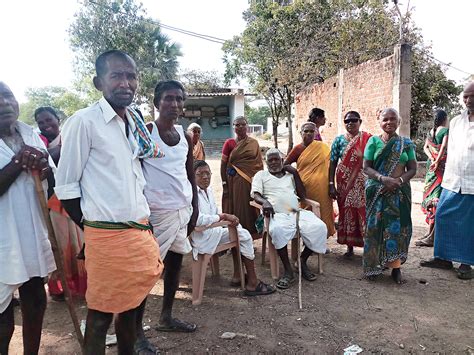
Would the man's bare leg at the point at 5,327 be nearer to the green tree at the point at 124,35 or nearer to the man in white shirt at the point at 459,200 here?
the man in white shirt at the point at 459,200

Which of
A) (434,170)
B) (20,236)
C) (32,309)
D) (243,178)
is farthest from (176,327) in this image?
(434,170)

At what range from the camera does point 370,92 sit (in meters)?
8.95

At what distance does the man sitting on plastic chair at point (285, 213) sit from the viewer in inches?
145

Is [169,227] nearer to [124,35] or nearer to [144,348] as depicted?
[144,348]

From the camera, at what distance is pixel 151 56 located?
20.2 meters

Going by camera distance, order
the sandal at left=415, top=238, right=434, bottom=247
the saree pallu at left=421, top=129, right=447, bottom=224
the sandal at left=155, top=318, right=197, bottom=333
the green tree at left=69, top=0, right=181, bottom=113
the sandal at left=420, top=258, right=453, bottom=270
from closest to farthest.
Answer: the sandal at left=155, top=318, right=197, bottom=333
the sandal at left=420, top=258, right=453, bottom=270
the saree pallu at left=421, top=129, right=447, bottom=224
the sandal at left=415, top=238, right=434, bottom=247
the green tree at left=69, top=0, right=181, bottom=113

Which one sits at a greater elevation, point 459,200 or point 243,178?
point 243,178

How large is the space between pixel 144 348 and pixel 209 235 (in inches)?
43.4

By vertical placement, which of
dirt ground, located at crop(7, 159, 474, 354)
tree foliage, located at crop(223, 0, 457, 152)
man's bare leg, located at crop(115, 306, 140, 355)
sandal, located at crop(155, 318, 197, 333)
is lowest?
dirt ground, located at crop(7, 159, 474, 354)

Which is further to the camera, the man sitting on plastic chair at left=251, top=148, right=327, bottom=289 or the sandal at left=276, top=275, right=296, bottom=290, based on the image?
the man sitting on plastic chair at left=251, top=148, right=327, bottom=289

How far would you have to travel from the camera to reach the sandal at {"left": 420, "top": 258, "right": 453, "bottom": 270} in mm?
4062

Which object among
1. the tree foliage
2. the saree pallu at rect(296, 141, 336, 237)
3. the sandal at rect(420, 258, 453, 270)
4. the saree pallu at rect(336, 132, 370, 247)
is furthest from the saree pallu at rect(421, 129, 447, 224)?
the tree foliage

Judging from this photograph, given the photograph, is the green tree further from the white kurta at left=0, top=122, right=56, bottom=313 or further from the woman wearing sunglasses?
the white kurta at left=0, top=122, right=56, bottom=313

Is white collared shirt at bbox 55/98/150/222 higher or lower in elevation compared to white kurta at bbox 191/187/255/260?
higher
